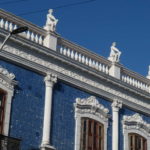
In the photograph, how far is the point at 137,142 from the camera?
21281 mm

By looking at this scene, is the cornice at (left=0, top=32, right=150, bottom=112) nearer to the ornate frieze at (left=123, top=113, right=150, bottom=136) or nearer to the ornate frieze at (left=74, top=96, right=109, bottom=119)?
the ornate frieze at (left=74, top=96, right=109, bottom=119)

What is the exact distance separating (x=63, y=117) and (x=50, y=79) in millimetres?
1667

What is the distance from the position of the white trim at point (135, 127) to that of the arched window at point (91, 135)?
5.26 feet

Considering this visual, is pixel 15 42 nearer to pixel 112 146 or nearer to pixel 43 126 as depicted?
pixel 43 126

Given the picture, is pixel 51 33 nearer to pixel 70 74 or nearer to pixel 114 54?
pixel 70 74

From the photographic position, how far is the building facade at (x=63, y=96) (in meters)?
17.0

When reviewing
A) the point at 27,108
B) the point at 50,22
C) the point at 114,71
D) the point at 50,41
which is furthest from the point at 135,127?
the point at 50,22

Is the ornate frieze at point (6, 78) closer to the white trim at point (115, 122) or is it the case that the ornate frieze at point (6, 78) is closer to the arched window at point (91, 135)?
the arched window at point (91, 135)

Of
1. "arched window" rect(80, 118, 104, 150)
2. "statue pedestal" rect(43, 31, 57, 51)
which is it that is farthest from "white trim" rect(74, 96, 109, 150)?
"statue pedestal" rect(43, 31, 57, 51)

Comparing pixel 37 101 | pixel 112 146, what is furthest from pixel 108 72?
pixel 37 101

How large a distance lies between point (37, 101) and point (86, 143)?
2952 millimetres

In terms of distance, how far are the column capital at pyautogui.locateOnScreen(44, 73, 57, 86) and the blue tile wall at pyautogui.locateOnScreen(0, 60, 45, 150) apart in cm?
25

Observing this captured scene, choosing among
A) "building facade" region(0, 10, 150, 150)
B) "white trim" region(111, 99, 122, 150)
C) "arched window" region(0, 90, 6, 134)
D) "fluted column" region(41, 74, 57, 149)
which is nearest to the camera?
"arched window" region(0, 90, 6, 134)

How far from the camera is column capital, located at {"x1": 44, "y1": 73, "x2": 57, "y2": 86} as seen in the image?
59.7 feet
